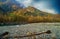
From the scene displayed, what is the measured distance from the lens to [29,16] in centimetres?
312

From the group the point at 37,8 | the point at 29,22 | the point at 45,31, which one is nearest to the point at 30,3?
the point at 37,8

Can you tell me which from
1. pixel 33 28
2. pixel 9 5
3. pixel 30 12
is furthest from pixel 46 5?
pixel 9 5

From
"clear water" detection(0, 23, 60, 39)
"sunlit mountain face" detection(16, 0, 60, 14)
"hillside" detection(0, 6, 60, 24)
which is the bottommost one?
"clear water" detection(0, 23, 60, 39)

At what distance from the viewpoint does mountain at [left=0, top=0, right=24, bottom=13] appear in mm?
3079

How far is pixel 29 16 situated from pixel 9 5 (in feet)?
1.40

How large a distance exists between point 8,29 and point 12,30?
76 mm

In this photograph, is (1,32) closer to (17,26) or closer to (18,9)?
(17,26)

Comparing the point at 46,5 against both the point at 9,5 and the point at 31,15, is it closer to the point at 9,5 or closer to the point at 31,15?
the point at 31,15

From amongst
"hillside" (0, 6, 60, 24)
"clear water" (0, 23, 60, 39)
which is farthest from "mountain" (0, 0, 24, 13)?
"clear water" (0, 23, 60, 39)

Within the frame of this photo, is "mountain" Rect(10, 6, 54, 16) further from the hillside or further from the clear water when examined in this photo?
the clear water

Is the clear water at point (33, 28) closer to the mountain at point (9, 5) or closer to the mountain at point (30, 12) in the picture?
the mountain at point (30, 12)

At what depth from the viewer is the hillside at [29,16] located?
308 centimetres

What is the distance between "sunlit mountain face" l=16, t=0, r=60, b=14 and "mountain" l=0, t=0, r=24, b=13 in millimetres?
105

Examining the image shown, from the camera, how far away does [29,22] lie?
313 cm
